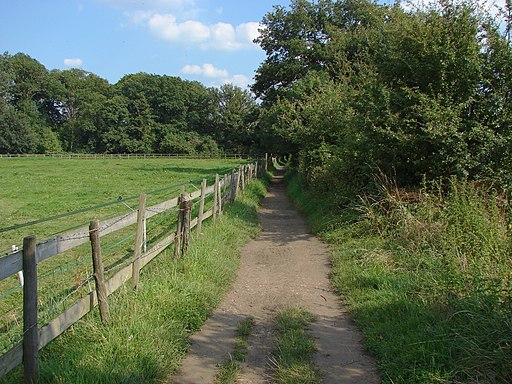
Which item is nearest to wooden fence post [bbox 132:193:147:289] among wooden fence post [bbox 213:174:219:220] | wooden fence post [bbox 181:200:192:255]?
wooden fence post [bbox 181:200:192:255]

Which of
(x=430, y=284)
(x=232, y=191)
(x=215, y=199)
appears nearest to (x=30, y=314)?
A: (x=430, y=284)

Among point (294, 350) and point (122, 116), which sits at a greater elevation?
point (122, 116)

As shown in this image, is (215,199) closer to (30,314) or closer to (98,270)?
(98,270)

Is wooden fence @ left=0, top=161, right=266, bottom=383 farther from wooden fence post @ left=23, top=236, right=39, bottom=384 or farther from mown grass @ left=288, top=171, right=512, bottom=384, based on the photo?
mown grass @ left=288, top=171, right=512, bottom=384

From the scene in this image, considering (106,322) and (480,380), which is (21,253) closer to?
(106,322)

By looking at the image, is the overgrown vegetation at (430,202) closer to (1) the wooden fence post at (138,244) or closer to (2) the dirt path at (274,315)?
(2) the dirt path at (274,315)

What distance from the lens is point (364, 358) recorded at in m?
4.52

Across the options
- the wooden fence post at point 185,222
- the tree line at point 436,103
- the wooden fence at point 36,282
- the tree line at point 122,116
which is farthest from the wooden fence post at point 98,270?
the tree line at point 122,116

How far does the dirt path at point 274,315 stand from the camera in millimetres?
4250

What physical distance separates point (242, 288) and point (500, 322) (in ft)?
13.0

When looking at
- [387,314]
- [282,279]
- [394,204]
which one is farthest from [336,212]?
[387,314]

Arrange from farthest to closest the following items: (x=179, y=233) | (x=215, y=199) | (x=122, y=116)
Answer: (x=122, y=116) < (x=215, y=199) < (x=179, y=233)

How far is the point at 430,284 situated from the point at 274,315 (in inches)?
83.2

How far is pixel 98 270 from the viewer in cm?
446
